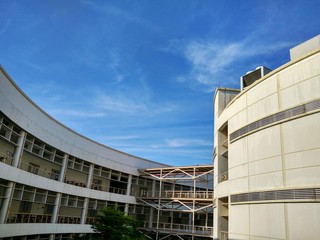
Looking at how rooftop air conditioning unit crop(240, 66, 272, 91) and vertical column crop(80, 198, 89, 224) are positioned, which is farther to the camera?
vertical column crop(80, 198, 89, 224)

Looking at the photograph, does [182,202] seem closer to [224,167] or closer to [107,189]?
[107,189]

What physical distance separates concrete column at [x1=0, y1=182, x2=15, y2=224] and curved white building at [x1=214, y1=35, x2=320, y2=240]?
15.1 metres

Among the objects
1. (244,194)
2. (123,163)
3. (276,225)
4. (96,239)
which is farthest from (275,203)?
Result: (123,163)

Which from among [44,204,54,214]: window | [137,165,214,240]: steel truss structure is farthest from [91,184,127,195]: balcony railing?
[44,204,54,214]: window

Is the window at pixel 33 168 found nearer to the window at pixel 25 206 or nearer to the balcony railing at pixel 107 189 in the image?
the window at pixel 25 206

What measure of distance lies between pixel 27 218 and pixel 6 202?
4675 mm

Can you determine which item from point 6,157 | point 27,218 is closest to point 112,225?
point 27,218

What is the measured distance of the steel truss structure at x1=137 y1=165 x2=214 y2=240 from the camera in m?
31.3

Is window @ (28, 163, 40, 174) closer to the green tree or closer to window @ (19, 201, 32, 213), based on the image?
window @ (19, 201, 32, 213)

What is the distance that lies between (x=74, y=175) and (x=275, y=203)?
73.8ft

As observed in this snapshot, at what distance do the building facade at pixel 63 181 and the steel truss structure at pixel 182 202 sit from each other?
0.43ft

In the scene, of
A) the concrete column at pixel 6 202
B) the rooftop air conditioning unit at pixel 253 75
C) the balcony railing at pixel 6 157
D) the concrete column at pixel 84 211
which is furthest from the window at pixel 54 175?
the rooftop air conditioning unit at pixel 253 75

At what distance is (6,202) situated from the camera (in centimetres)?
1911

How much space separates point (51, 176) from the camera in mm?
27578
